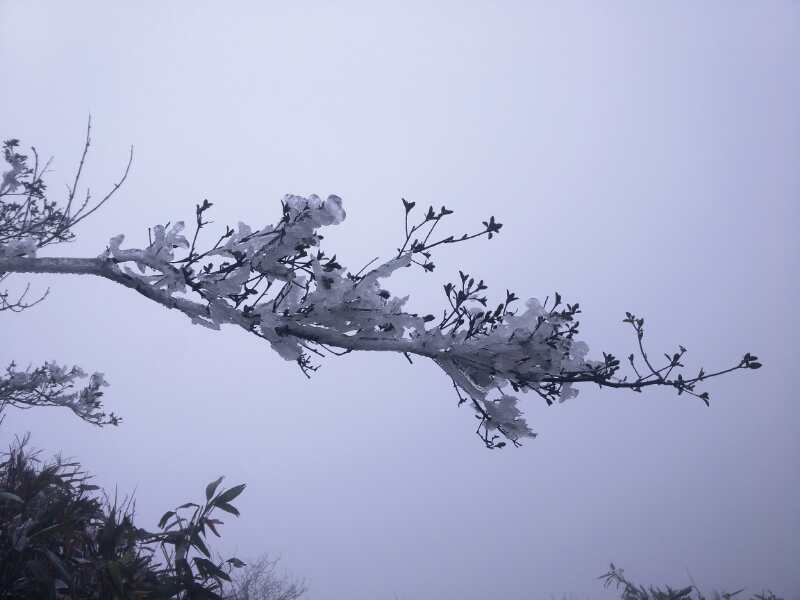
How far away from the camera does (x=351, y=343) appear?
10.2ft

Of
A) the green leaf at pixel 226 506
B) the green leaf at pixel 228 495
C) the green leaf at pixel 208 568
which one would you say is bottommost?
the green leaf at pixel 208 568

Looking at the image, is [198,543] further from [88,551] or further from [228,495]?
[88,551]

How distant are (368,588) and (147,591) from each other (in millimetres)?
164512

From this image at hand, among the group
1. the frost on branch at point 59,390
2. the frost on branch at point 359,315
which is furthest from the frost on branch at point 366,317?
the frost on branch at point 59,390

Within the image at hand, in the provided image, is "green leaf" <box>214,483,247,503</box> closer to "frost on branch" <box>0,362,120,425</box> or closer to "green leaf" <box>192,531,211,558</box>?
"green leaf" <box>192,531,211,558</box>

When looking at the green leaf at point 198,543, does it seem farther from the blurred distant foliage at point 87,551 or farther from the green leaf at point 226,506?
the green leaf at point 226,506

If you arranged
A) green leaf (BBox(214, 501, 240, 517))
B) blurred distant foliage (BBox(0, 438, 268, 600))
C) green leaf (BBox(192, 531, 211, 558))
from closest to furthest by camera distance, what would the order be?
blurred distant foliage (BBox(0, 438, 268, 600)), green leaf (BBox(192, 531, 211, 558)), green leaf (BBox(214, 501, 240, 517))

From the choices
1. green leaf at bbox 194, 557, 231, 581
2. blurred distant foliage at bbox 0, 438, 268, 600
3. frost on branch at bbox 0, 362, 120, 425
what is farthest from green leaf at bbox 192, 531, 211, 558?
frost on branch at bbox 0, 362, 120, 425

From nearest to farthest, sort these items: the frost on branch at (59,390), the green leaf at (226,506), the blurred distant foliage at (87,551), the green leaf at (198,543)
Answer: the blurred distant foliage at (87,551) < the green leaf at (198,543) < the green leaf at (226,506) < the frost on branch at (59,390)

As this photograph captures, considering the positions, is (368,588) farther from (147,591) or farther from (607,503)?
(147,591)

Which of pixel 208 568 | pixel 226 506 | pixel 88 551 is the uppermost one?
pixel 226 506

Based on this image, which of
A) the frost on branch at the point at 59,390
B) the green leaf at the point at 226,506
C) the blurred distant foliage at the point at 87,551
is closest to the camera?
the blurred distant foliage at the point at 87,551

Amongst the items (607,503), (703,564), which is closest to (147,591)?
(703,564)

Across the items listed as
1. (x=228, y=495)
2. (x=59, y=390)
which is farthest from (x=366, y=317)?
(x=59, y=390)
